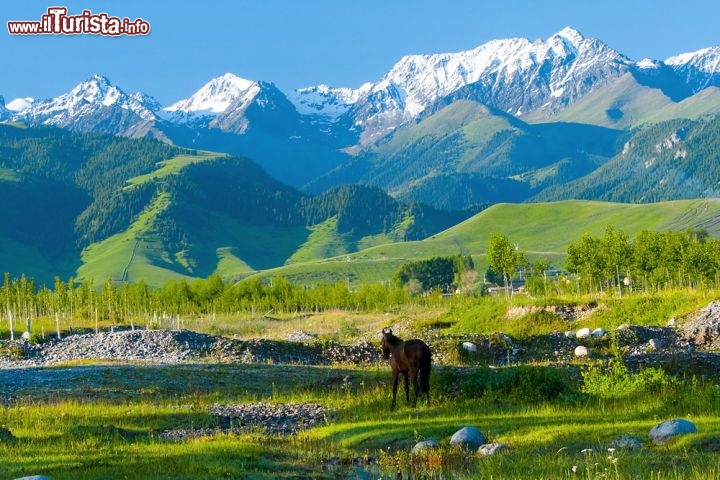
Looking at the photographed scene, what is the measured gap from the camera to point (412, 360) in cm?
2867

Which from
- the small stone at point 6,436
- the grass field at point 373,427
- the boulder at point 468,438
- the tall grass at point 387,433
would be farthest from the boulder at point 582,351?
the small stone at point 6,436

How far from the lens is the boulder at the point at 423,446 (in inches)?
873

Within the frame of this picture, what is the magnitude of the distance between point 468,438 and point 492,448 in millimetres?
922

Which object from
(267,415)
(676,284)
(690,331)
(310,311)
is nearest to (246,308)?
(310,311)

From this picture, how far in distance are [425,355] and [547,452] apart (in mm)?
8398

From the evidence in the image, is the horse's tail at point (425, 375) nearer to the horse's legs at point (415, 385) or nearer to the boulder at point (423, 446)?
the horse's legs at point (415, 385)

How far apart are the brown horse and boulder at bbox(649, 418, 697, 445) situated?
8.90 metres

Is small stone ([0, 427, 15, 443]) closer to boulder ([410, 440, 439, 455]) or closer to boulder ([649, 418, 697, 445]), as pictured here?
boulder ([410, 440, 439, 455])

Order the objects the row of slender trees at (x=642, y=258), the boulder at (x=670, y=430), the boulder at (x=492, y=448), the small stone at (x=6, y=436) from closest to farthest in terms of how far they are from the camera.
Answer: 1. the boulder at (x=670, y=430)
2. the boulder at (x=492, y=448)
3. the small stone at (x=6, y=436)
4. the row of slender trees at (x=642, y=258)

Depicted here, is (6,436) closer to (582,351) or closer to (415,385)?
(415,385)

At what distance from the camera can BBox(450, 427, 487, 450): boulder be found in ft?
72.9

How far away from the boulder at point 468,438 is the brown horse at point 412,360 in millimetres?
5479

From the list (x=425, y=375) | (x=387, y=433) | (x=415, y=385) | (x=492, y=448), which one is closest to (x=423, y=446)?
(x=492, y=448)

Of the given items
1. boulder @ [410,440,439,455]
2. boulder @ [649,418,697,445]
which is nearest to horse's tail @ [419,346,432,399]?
boulder @ [410,440,439,455]
